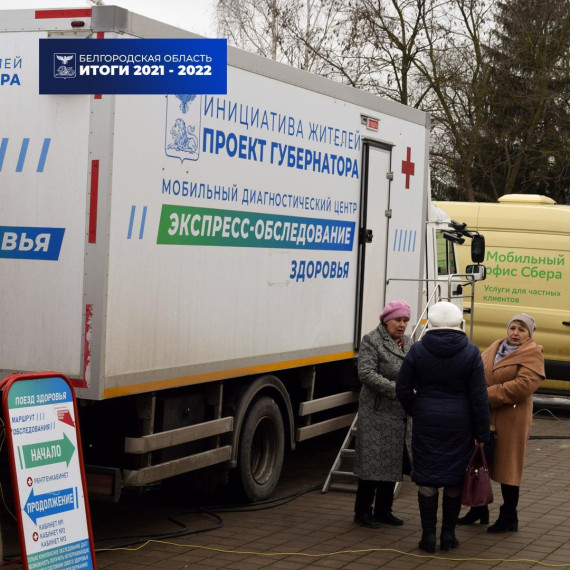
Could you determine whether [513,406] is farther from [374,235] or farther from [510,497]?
[374,235]

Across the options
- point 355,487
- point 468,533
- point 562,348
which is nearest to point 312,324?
point 355,487

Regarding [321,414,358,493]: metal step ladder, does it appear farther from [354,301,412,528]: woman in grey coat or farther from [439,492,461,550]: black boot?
[439,492,461,550]: black boot

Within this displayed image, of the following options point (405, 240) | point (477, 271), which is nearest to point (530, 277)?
point (477, 271)

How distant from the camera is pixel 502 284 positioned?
14.8 m

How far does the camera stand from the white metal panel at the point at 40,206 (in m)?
6.57

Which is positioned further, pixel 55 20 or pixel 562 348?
pixel 562 348

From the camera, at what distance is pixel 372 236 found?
9.73 m

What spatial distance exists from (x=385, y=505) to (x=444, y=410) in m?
1.17

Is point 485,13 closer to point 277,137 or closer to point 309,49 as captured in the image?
point 309,49

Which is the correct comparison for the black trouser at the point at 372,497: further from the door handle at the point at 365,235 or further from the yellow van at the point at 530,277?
the yellow van at the point at 530,277

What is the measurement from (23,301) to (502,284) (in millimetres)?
9111

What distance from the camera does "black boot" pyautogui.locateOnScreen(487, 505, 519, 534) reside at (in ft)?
25.7

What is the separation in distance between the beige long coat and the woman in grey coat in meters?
0.63

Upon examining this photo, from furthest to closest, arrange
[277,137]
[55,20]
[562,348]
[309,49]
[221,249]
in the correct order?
[309,49] → [562,348] → [277,137] → [221,249] → [55,20]
